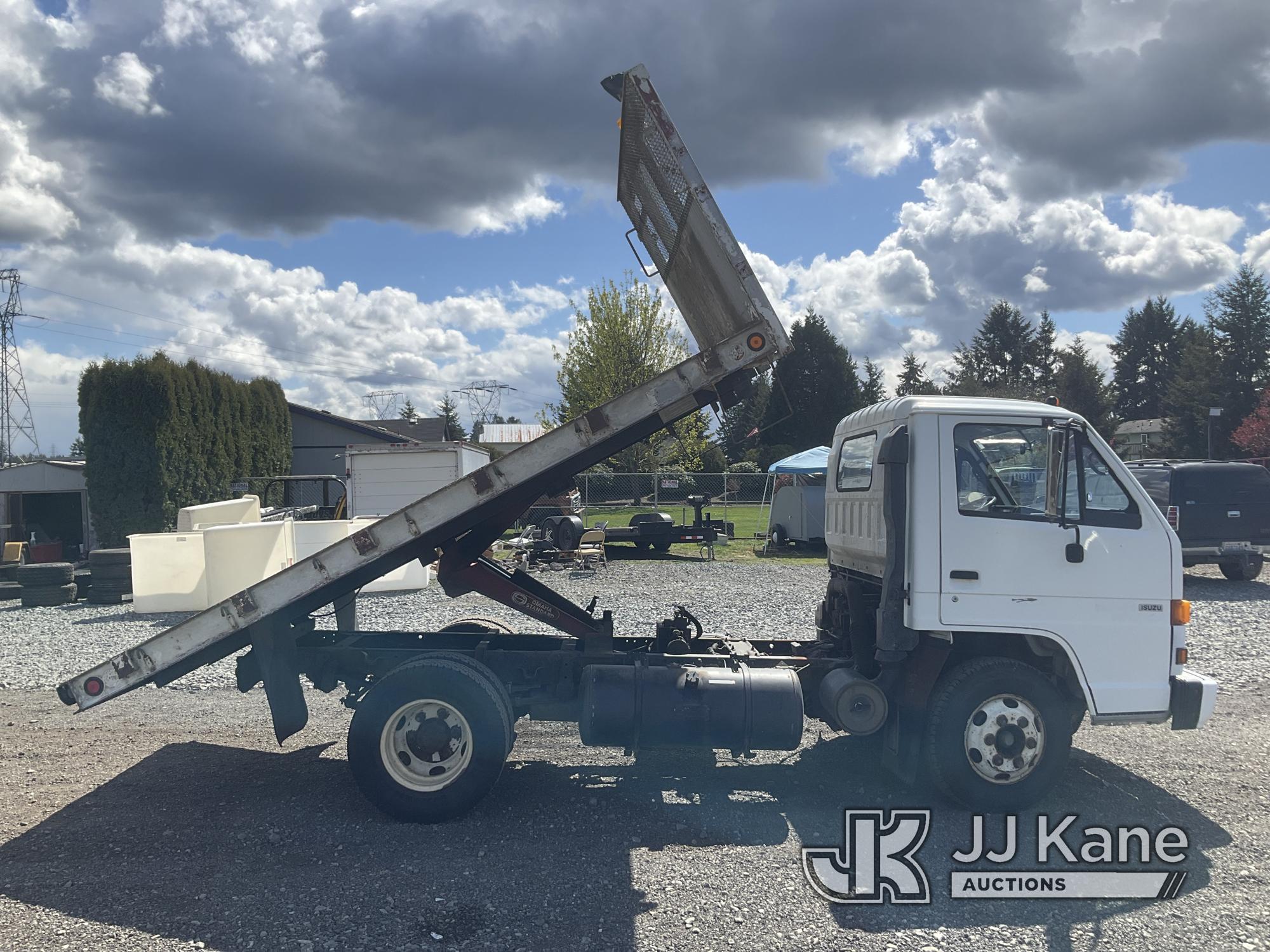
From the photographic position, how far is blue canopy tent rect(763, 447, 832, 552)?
71.5ft

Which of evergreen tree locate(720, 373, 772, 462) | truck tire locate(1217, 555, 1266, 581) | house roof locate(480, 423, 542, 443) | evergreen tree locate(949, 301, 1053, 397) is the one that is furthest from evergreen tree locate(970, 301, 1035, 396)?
truck tire locate(1217, 555, 1266, 581)

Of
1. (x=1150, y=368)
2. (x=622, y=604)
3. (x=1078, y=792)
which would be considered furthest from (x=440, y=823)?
(x=1150, y=368)

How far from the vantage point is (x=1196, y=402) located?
45.1 metres

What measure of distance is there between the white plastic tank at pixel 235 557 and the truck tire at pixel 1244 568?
16.2m

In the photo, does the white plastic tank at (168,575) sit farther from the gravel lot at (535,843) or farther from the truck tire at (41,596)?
the gravel lot at (535,843)

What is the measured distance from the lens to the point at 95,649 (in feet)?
33.6

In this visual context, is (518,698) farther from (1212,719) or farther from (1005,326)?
(1005,326)

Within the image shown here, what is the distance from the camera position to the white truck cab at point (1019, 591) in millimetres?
5117

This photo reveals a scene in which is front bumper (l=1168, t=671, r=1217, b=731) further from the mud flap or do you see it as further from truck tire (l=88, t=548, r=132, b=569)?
truck tire (l=88, t=548, r=132, b=569)

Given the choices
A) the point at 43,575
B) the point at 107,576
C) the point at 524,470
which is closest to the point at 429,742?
the point at 524,470

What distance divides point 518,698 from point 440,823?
883 mm

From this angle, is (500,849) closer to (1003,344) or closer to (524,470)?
(524,470)

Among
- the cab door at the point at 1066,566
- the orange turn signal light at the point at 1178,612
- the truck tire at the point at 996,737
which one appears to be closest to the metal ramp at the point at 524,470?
the cab door at the point at 1066,566

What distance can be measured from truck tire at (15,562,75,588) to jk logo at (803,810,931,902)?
13324 mm
